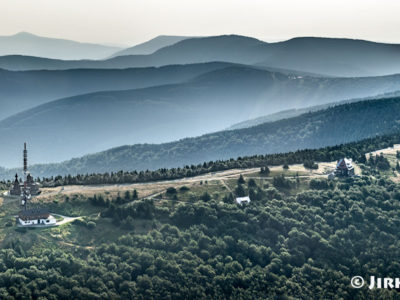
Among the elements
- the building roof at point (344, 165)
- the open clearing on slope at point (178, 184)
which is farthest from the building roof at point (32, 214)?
the building roof at point (344, 165)

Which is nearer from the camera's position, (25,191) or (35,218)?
(35,218)

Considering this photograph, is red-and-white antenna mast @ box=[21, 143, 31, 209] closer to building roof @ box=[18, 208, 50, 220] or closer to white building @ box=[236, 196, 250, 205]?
building roof @ box=[18, 208, 50, 220]

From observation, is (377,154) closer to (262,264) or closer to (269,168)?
(269,168)

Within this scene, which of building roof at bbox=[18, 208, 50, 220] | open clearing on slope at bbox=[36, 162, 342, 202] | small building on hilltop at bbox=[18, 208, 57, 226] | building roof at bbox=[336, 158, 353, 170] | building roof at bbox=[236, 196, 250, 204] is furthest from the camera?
building roof at bbox=[336, 158, 353, 170]

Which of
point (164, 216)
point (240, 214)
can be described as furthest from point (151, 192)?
point (240, 214)

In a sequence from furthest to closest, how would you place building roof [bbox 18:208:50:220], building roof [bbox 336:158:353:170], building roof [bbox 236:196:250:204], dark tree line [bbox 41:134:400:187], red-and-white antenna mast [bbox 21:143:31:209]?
building roof [bbox 336:158:353:170] < dark tree line [bbox 41:134:400:187] < building roof [bbox 236:196:250:204] < red-and-white antenna mast [bbox 21:143:31:209] < building roof [bbox 18:208:50:220]

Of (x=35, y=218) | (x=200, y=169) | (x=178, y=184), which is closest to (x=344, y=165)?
(x=200, y=169)

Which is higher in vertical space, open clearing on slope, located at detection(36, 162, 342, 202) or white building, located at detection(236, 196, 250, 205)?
open clearing on slope, located at detection(36, 162, 342, 202)

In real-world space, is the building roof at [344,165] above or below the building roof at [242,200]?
above

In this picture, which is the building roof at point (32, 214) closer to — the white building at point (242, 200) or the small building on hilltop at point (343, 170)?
the white building at point (242, 200)

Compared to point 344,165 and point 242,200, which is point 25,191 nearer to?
point 242,200

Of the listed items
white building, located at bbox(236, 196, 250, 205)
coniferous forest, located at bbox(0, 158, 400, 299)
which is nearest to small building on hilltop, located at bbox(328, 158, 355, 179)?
coniferous forest, located at bbox(0, 158, 400, 299)
